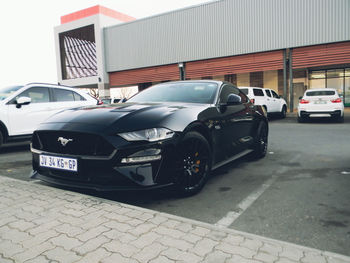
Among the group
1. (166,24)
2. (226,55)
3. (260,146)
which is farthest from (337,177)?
(166,24)

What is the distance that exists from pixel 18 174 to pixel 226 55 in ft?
59.5

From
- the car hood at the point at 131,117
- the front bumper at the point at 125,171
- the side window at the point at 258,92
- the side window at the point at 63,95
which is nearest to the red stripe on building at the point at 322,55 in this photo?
the side window at the point at 258,92

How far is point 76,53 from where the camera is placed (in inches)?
1298

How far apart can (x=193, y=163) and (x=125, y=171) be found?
2.88 feet

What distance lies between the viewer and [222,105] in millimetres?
4254

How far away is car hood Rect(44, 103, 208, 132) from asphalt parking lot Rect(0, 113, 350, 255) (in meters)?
0.90

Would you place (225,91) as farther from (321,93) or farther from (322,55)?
(322,55)

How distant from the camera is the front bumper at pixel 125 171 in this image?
2.97m

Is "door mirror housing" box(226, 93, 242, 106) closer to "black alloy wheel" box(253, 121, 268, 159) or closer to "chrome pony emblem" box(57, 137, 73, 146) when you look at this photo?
"black alloy wheel" box(253, 121, 268, 159)

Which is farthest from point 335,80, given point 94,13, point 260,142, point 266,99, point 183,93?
point 183,93

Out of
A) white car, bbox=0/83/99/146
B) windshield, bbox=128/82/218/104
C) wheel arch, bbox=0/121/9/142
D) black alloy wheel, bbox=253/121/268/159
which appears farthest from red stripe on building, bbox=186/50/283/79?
wheel arch, bbox=0/121/9/142

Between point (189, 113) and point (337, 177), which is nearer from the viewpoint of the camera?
point (189, 113)

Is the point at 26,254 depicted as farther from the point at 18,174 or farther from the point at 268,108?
the point at 268,108

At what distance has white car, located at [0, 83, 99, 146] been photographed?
22.9 ft
